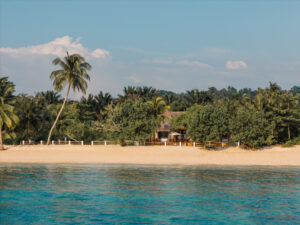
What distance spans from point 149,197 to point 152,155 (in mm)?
26114

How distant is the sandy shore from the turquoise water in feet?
33.3

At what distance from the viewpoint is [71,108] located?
249 ft

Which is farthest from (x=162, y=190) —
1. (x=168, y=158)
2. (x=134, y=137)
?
(x=134, y=137)

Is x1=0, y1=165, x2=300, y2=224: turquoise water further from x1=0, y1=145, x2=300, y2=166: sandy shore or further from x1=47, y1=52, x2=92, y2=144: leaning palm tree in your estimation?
x1=47, y1=52, x2=92, y2=144: leaning palm tree

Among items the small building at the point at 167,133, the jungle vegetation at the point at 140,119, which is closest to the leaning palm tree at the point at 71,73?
the jungle vegetation at the point at 140,119

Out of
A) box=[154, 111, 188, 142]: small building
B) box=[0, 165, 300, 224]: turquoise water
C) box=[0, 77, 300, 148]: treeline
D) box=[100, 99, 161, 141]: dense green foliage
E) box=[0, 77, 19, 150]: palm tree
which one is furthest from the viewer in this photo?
box=[154, 111, 188, 142]: small building

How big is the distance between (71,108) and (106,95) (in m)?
13.3

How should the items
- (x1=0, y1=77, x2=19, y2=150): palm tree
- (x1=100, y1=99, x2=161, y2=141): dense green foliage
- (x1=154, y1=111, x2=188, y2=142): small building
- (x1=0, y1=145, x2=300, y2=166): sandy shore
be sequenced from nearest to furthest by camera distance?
(x1=0, y1=145, x2=300, y2=166): sandy shore
(x1=0, y1=77, x2=19, y2=150): palm tree
(x1=100, y1=99, x2=161, y2=141): dense green foliage
(x1=154, y1=111, x2=188, y2=142): small building

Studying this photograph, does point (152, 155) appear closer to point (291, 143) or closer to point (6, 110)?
point (291, 143)

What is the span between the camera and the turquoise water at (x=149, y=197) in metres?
Answer: 18.6

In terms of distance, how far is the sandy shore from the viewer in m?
45.7

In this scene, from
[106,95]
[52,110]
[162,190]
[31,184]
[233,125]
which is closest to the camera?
[162,190]

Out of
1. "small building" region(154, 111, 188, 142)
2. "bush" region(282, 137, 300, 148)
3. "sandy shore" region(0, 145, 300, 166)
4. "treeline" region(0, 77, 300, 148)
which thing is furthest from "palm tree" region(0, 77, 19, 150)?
"bush" region(282, 137, 300, 148)

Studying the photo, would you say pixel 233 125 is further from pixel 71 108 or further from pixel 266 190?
pixel 71 108
